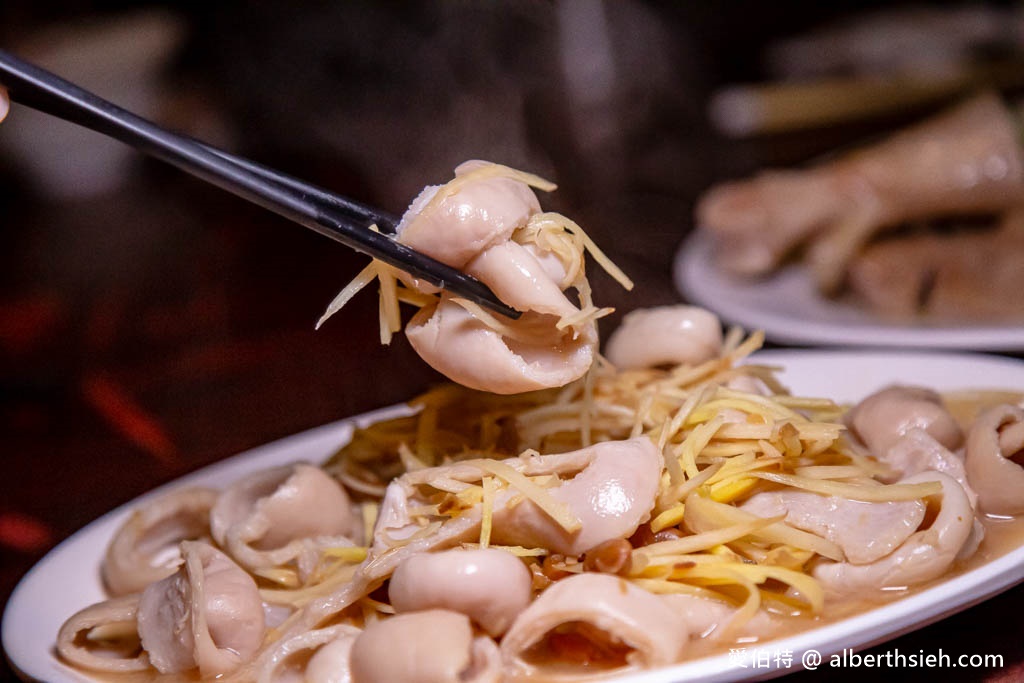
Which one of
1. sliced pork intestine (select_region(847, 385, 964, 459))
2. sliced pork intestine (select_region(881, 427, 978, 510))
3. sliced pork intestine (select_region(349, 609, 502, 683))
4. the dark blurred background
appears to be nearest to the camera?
sliced pork intestine (select_region(349, 609, 502, 683))

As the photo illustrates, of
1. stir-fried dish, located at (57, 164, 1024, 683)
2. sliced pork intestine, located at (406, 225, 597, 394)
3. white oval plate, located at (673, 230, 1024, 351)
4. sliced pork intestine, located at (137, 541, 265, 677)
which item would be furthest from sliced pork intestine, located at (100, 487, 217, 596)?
white oval plate, located at (673, 230, 1024, 351)

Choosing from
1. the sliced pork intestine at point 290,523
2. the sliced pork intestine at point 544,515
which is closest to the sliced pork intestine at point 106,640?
the sliced pork intestine at point 290,523

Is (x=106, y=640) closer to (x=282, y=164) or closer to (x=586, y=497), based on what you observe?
(x=586, y=497)

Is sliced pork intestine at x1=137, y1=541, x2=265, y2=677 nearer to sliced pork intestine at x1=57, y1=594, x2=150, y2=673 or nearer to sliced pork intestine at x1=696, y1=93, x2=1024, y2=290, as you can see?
sliced pork intestine at x1=57, y1=594, x2=150, y2=673

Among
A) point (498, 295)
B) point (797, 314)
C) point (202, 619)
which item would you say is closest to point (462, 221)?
point (498, 295)

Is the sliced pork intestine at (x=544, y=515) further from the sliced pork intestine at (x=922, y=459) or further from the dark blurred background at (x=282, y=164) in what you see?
the dark blurred background at (x=282, y=164)
